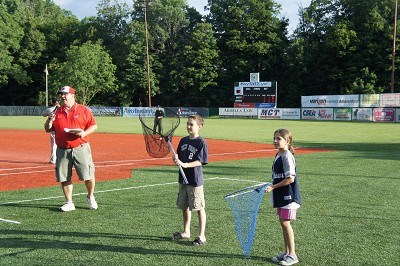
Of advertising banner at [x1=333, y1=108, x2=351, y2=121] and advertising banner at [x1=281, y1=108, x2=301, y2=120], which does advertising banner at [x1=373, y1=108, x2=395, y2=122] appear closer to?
advertising banner at [x1=333, y1=108, x2=351, y2=121]

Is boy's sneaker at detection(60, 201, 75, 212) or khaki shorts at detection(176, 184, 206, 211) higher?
khaki shorts at detection(176, 184, 206, 211)

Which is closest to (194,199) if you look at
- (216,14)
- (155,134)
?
(155,134)

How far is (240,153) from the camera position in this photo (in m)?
19.3

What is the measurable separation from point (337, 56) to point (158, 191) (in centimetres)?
7259

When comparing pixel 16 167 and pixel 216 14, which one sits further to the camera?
pixel 216 14

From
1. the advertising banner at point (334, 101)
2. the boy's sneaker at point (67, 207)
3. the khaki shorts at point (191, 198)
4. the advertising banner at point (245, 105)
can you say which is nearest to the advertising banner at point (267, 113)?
the advertising banner at point (245, 105)

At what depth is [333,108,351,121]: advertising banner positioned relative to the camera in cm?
5684

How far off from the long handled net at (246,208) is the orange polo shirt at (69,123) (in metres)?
3.91

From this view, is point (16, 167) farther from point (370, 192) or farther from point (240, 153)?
point (370, 192)

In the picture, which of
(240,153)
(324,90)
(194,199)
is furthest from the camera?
(324,90)

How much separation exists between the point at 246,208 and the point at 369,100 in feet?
181

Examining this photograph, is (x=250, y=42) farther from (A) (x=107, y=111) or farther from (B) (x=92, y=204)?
(B) (x=92, y=204)

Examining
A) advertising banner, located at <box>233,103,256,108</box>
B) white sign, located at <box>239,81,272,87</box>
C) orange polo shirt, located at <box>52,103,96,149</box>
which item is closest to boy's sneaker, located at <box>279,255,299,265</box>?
orange polo shirt, located at <box>52,103,96,149</box>

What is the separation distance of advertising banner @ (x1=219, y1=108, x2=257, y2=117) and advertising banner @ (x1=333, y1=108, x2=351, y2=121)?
31.8ft
